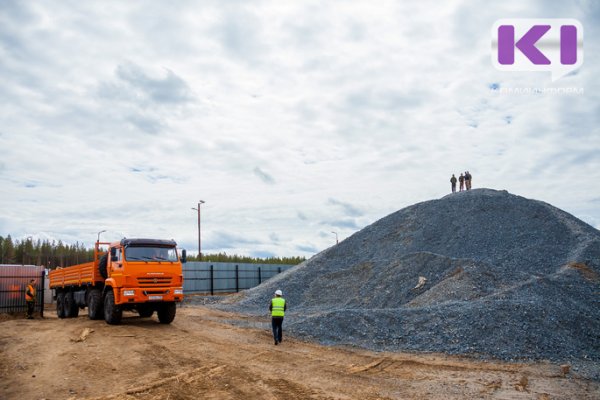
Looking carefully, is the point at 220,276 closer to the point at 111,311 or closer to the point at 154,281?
the point at 111,311

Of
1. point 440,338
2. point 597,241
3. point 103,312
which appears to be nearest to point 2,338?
point 103,312

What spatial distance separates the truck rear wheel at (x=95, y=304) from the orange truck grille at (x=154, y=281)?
3.53 m

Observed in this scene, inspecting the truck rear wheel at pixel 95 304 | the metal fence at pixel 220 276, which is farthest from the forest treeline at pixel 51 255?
the truck rear wheel at pixel 95 304

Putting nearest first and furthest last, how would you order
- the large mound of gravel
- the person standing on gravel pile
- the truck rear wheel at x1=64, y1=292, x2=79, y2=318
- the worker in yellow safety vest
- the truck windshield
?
1. the large mound of gravel
2. the worker in yellow safety vest
3. the truck windshield
4. the truck rear wheel at x1=64, y1=292, x2=79, y2=318
5. the person standing on gravel pile

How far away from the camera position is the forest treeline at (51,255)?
41062 mm

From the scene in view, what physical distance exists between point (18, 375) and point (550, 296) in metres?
18.2

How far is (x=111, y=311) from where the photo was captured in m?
17.8

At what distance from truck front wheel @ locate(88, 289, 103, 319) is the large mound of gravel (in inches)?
307

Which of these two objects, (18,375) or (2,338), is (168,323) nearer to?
(2,338)

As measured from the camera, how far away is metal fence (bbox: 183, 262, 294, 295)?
35.9 metres

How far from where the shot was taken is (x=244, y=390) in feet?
31.2

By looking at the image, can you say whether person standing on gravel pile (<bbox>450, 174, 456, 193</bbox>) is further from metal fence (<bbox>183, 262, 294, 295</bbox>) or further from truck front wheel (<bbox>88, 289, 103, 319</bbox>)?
truck front wheel (<bbox>88, 289, 103, 319</bbox>)

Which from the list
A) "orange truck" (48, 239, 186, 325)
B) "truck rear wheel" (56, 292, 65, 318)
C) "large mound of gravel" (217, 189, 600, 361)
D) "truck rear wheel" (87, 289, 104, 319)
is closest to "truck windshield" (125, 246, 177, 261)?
"orange truck" (48, 239, 186, 325)

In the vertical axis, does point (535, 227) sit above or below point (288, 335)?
above
